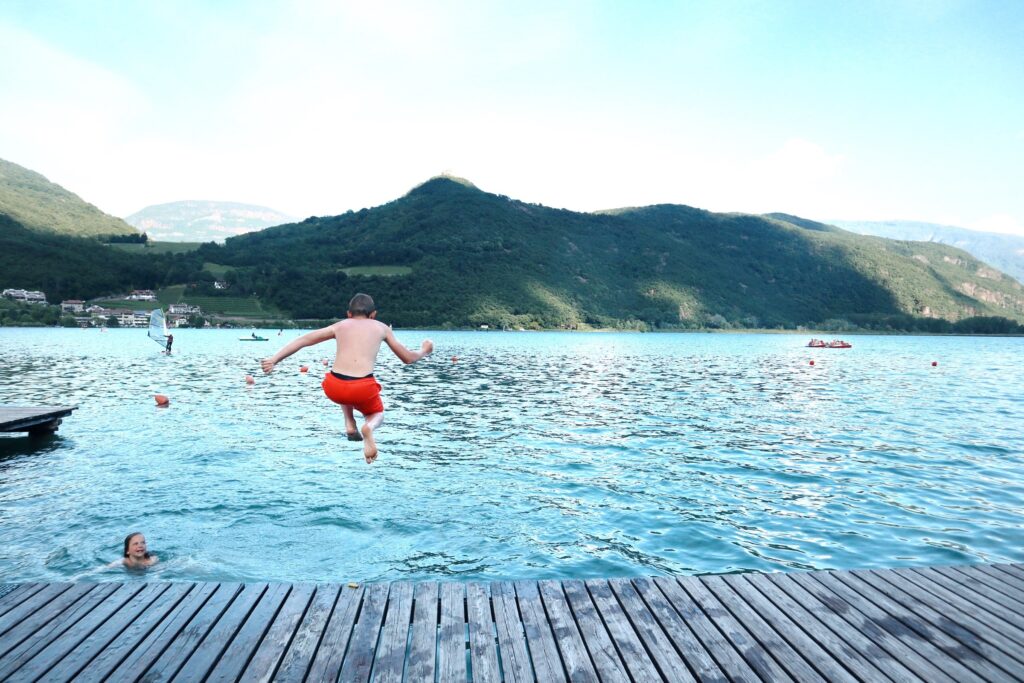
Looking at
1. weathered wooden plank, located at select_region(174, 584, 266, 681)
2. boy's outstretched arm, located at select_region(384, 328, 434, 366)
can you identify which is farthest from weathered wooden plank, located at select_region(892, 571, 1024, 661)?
weathered wooden plank, located at select_region(174, 584, 266, 681)

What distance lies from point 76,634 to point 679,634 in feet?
21.5

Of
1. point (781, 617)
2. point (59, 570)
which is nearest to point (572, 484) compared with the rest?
point (781, 617)

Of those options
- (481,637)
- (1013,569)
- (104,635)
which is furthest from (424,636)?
(1013,569)

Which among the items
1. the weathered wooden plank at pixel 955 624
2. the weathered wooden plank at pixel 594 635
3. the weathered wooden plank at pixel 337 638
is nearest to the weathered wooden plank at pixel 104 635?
the weathered wooden plank at pixel 337 638

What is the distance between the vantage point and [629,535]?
13.7 m

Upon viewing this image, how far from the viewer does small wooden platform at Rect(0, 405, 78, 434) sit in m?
22.2

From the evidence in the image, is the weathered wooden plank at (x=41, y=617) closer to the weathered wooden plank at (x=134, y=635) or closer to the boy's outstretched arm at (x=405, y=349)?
the weathered wooden plank at (x=134, y=635)

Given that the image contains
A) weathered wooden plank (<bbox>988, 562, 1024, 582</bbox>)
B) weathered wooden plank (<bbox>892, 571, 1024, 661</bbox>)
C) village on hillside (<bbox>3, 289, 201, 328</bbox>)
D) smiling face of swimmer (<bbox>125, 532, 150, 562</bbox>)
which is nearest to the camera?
weathered wooden plank (<bbox>892, 571, 1024, 661</bbox>)

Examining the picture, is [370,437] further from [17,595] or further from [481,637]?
[17,595]

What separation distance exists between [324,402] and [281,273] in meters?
130

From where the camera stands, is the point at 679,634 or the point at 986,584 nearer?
the point at 679,634

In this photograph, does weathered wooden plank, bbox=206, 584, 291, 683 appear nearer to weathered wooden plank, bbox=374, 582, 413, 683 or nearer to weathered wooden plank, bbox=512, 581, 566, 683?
weathered wooden plank, bbox=374, 582, 413, 683

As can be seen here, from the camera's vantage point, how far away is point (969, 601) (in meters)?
7.73

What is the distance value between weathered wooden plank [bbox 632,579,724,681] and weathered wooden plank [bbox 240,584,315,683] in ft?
13.4
